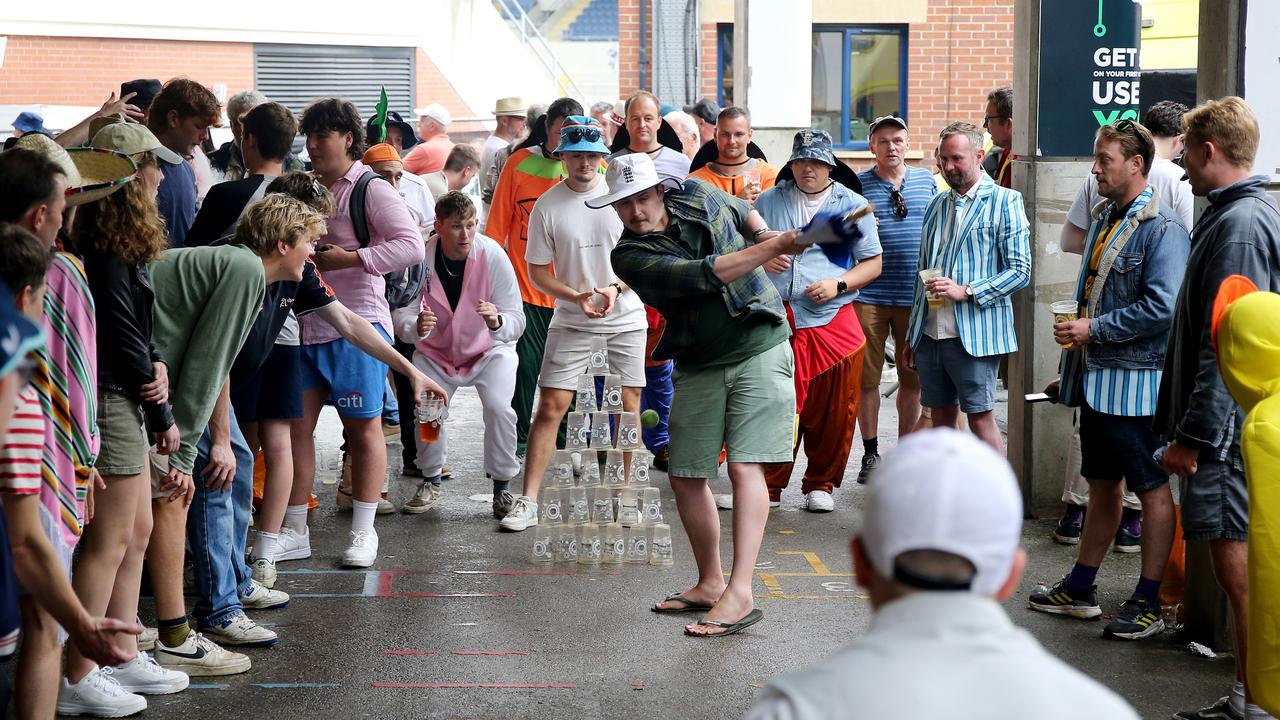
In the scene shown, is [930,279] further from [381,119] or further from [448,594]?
[381,119]

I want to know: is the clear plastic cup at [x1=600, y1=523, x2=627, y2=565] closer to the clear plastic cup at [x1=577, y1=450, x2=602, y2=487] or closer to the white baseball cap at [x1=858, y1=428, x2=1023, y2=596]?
the clear plastic cup at [x1=577, y1=450, x2=602, y2=487]

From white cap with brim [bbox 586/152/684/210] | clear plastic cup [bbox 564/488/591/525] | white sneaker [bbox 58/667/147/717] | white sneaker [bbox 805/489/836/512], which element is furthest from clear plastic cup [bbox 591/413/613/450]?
white sneaker [bbox 58/667/147/717]

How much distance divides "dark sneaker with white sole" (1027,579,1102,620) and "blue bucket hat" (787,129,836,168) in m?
2.85

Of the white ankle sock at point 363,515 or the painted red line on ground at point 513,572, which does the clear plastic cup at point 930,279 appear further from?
the white ankle sock at point 363,515

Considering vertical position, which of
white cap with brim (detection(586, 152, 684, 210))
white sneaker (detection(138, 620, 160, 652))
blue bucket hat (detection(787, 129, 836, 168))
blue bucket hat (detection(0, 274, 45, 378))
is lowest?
white sneaker (detection(138, 620, 160, 652))

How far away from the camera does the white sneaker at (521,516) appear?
7918mm

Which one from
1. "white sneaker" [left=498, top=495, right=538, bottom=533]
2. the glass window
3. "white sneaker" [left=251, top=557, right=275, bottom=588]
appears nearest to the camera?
"white sneaker" [left=251, top=557, right=275, bottom=588]

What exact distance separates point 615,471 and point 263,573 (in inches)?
74.3

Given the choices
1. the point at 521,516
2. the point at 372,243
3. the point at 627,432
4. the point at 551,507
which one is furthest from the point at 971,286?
the point at 372,243

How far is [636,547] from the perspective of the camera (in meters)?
7.39

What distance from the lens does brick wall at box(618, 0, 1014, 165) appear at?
840 inches

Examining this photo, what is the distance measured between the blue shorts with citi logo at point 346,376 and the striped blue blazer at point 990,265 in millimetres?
2908

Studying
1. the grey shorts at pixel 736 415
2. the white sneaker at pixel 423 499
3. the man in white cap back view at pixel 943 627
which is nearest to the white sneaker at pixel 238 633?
the grey shorts at pixel 736 415

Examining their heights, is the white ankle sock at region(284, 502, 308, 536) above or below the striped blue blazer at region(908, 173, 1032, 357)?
below
